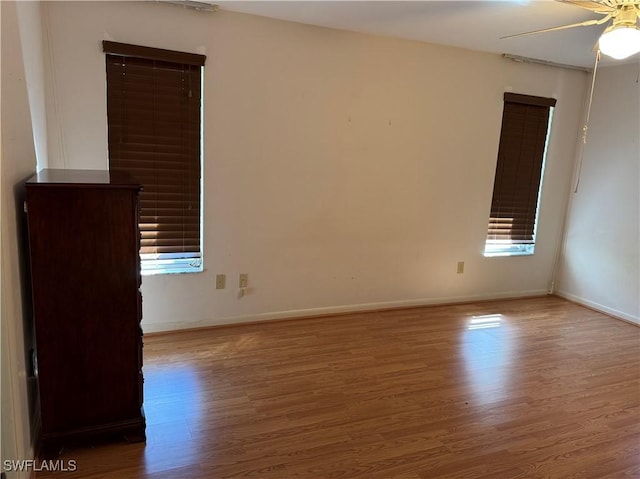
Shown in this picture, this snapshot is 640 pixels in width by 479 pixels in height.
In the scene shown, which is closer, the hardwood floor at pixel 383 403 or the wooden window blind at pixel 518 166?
the hardwood floor at pixel 383 403

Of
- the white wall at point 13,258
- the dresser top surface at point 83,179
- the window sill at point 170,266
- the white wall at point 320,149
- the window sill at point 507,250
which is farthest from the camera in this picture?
the window sill at point 507,250

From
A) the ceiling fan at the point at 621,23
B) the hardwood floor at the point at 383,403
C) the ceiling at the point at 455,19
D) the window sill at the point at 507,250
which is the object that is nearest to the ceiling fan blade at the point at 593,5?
the ceiling fan at the point at 621,23

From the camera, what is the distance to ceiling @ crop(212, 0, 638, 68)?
276cm

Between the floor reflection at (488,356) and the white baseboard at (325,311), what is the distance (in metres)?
0.41

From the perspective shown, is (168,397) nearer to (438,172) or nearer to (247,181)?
(247,181)

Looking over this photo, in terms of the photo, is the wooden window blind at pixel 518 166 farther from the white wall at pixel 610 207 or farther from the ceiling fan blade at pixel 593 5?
the ceiling fan blade at pixel 593 5

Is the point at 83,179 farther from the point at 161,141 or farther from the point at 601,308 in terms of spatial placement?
the point at 601,308

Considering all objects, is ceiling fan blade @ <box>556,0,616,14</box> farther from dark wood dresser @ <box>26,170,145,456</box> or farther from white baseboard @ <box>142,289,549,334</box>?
white baseboard @ <box>142,289,549,334</box>

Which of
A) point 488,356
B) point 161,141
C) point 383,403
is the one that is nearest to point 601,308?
point 488,356

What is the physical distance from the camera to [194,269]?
3.31 meters

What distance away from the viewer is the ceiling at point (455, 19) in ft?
9.04

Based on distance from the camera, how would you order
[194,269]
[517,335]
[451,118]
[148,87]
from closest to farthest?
[148,87] → [194,269] → [517,335] → [451,118]

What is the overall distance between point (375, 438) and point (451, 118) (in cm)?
288

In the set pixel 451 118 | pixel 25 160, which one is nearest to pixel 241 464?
pixel 25 160
